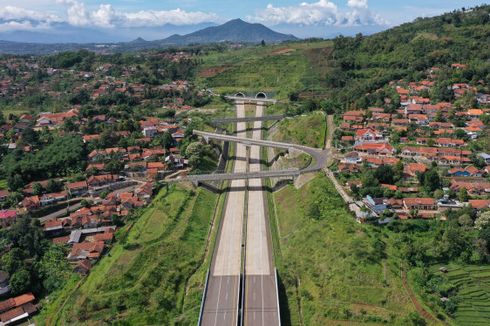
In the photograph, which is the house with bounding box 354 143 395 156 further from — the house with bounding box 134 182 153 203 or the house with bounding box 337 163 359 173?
the house with bounding box 134 182 153 203

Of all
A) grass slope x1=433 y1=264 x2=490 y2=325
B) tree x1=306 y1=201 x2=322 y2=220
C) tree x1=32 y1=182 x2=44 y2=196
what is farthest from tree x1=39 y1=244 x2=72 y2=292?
grass slope x1=433 y1=264 x2=490 y2=325

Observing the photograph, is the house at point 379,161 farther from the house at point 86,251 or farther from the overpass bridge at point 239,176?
the house at point 86,251

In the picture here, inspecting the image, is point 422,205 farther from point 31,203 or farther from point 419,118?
point 31,203

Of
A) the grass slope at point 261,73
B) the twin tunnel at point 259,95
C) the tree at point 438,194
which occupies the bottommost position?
the tree at point 438,194

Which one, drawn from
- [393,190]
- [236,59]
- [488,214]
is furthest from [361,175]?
[236,59]

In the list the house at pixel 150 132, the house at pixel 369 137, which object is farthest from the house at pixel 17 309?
the house at pixel 369 137

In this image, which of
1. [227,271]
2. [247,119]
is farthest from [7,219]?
[247,119]

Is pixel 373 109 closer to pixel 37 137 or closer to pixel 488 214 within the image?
pixel 488 214
